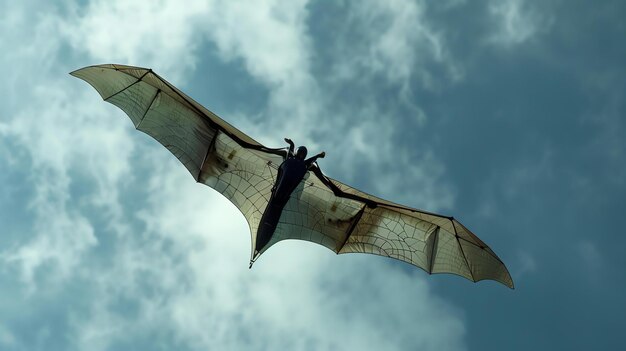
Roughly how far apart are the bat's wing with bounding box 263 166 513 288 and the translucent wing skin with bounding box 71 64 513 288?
2.1 inches

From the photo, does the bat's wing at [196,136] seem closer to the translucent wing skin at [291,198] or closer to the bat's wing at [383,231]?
the translucent wing skin at [291,198]

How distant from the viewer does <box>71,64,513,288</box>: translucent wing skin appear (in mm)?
33312

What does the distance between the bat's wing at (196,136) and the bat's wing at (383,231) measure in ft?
6.94

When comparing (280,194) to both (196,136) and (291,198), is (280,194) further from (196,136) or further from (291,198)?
(196,136)

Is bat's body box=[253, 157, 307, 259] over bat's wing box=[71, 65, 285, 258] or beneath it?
beneath

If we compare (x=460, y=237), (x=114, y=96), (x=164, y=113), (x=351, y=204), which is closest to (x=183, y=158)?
(x=164, y=113)

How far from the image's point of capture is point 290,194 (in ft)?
111

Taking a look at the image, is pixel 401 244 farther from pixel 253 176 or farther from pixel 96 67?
pixel 96 67

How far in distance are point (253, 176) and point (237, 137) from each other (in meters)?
2.47

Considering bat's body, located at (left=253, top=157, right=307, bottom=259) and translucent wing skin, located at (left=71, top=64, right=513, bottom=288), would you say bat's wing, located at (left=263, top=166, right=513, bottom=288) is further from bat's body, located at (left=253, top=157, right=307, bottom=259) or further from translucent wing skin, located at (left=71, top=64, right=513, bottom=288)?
bat's body, located at (left=253, top=157, right=307, bottom=259)

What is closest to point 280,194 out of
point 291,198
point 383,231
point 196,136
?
point 291,198

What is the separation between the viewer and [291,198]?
3428cm

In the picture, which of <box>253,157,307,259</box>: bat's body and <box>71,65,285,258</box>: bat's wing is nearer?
<box>253,157,307,259</box>: bat's body

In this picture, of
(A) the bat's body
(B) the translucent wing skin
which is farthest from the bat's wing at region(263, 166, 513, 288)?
(A) the bat's body
